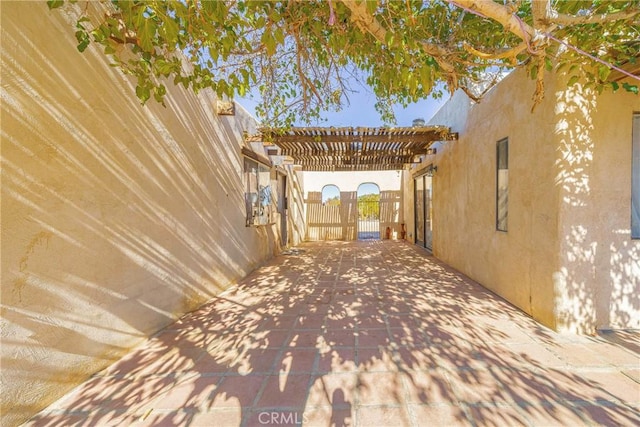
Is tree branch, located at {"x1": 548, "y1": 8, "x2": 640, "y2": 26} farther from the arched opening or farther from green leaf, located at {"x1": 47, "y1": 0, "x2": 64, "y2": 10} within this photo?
the arched opening

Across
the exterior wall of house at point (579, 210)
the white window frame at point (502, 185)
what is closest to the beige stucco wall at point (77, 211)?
the exterior wall of house at point (579, 210)

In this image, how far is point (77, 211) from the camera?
221cm

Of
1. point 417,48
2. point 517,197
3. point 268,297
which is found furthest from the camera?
point 268,297

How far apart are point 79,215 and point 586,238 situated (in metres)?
5.12

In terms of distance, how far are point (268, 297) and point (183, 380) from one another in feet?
6.57

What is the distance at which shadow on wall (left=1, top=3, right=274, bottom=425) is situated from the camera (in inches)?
71.8

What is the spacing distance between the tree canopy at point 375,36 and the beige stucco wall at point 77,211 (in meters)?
0.31

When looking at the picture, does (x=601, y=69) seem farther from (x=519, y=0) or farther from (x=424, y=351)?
(x=424, y=351)

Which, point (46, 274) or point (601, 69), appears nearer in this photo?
point (46, 274)

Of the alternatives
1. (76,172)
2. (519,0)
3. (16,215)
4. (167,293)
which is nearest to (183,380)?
(167,293)

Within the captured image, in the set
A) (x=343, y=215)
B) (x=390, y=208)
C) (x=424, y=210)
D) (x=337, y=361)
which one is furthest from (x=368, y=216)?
(x=337, y=361)

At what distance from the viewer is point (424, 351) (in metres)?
2.57

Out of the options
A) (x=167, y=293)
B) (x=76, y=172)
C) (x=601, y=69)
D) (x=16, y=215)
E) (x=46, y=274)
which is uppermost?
(x=601, y=69)

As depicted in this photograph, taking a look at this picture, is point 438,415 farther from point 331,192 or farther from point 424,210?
point 331,192
